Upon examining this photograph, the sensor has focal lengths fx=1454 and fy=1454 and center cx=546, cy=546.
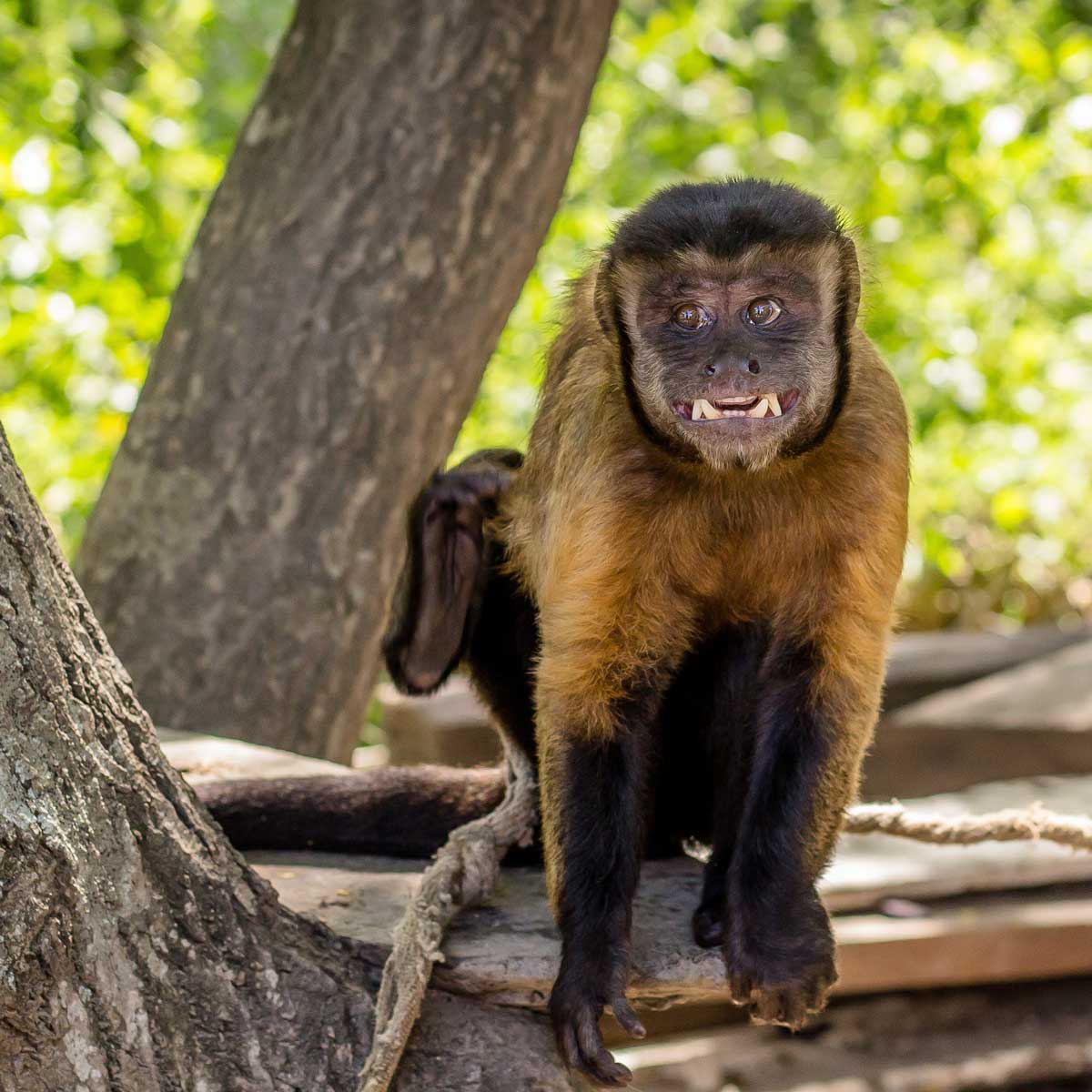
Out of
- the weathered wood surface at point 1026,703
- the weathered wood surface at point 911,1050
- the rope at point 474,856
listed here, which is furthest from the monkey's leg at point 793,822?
the weathered wood surface at point 1026,703

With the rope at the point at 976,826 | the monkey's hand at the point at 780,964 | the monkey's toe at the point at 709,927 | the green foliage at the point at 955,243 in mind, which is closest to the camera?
the monkey's hand at the point at 780,964

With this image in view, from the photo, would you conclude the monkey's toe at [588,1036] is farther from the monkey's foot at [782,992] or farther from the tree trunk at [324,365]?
the tree trunk at [324,365]

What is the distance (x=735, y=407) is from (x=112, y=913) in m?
1.13

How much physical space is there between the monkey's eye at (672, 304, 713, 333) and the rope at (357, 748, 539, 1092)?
896mm

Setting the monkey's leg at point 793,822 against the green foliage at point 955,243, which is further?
the green foliage at point 955,243

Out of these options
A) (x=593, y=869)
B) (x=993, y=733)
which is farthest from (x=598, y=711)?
(x=993, y=733)

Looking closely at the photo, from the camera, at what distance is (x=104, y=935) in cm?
180

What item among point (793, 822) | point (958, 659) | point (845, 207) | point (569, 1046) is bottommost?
point (569, 1046)

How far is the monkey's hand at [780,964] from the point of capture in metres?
2.23

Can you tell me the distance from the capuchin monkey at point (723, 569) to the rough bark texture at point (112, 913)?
1.42ft

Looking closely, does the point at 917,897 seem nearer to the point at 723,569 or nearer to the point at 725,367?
the point at 723,569

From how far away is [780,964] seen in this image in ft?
7.37

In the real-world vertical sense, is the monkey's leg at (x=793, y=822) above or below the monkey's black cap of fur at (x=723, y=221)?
below

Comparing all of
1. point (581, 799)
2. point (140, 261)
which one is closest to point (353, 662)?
point (581, 799)
